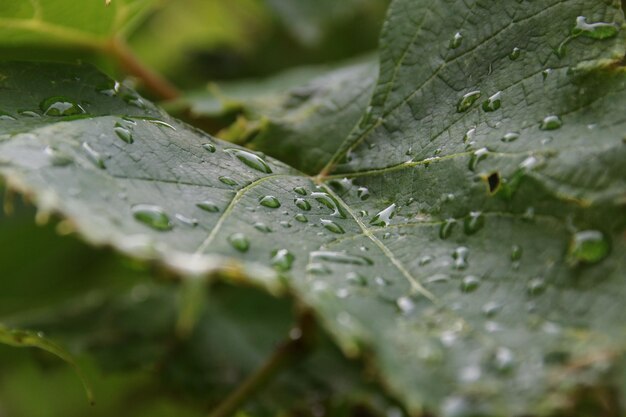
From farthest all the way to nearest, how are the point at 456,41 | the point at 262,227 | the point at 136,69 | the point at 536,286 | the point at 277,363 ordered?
the point at 136,69
the point at 277,363
the point at 456,41
the point at 262,227
the point at 536,286

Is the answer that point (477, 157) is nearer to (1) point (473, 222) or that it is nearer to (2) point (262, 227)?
(1) point (473, 222)

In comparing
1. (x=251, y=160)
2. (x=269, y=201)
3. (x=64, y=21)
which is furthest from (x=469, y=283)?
(x=64, y=21)

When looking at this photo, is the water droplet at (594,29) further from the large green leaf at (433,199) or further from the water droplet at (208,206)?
the water droplet at (208,206)

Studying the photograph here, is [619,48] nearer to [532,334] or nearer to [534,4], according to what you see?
[534,4]

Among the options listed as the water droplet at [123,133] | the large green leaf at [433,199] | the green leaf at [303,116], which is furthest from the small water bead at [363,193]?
the water droplet at [123,133]

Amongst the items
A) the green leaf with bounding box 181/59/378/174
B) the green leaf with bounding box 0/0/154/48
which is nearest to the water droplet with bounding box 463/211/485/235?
the green leaf with bounding box 181/59/378/174

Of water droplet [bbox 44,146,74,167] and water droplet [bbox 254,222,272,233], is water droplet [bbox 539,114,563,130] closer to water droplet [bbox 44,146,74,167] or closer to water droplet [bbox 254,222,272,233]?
water droplet [bbox 254,222,272,233]

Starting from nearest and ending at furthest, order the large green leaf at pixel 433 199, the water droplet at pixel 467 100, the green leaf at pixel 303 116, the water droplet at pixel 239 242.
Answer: the large green leaf at pixel 433 199 → the water droplet at pixel 239 242 → the water droplet at pixel 467 100 → the green leaf at pixel 303 116
